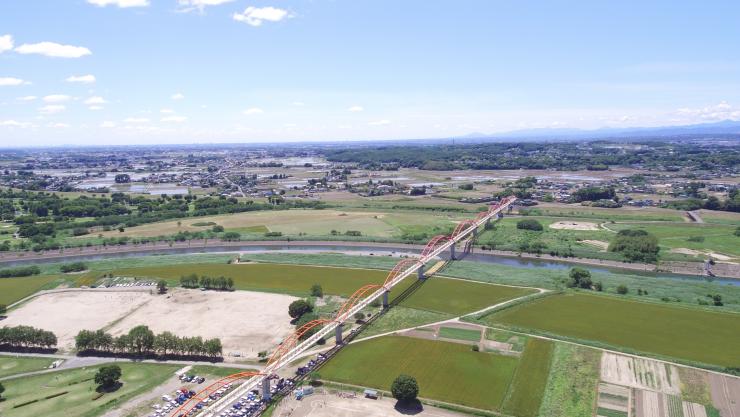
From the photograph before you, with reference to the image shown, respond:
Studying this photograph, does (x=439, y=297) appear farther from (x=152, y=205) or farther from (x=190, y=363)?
(x=152, y=205)

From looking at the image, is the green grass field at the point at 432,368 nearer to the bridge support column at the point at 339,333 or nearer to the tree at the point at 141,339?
the bridge support column at the point at 339,333

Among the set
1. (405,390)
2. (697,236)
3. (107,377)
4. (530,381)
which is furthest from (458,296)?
(697,236)

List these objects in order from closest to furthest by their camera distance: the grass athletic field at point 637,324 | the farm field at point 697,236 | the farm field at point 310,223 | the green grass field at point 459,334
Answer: the grass athletic field at point 637,324
the green grass field at point 459,334
the farm field at point 697,236
the farm field at point 310,223

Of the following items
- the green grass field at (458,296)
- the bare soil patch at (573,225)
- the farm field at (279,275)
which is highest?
the bare soil patch at (573,225)

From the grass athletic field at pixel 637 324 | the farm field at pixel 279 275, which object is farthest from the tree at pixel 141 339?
the grass athletic field at pixel 637 324

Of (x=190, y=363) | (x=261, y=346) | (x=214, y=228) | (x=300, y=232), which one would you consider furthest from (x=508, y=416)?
(x=214, y=228)

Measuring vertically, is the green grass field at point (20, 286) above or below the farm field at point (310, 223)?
below

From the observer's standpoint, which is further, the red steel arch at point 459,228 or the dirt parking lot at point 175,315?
the red steel arch at point 459,228

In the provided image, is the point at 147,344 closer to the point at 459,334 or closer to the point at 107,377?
the point at 107,377
